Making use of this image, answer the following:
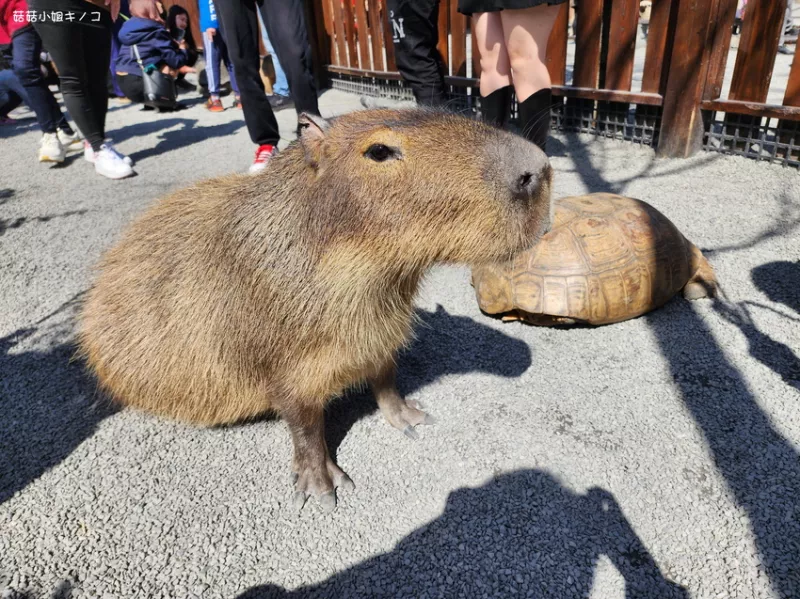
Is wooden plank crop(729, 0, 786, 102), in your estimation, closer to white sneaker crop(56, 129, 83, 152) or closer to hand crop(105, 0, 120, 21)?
hand crop(105, 0, 120, 21)

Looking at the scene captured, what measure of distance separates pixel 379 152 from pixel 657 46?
13.6ft

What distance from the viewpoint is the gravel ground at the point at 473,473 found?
1640 mm

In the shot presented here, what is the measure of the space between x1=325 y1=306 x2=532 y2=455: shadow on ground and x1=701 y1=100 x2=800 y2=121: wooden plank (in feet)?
9.49

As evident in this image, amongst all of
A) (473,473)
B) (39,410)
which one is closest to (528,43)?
(473,473)

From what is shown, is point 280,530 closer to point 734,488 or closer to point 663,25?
point 734,488

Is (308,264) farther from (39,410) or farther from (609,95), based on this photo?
(609,95)

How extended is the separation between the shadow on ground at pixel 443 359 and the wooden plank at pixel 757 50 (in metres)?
3.14

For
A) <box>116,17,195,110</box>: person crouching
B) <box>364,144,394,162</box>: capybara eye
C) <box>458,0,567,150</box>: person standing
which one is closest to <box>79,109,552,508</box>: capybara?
<box>364,144,394,162</box>: capybara eye

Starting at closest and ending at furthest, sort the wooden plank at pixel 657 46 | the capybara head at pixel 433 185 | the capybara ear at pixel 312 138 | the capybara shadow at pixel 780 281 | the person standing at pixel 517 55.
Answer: the capybara head at pixel 433 185
the capybara ear at pixel 312 138
the capybara shadow at pixel 780 281
the person standing at pixel 517 55
the wooden plank at pixel 657 46

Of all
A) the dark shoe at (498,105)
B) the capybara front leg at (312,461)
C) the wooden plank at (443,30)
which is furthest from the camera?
the wooden plank at (443,30)

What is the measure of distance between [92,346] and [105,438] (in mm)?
398

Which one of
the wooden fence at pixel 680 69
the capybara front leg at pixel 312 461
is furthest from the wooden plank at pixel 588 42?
the capybara front leg at pixel 312 461

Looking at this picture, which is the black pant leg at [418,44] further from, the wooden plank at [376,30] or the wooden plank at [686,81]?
the wooden plank at [376,30]

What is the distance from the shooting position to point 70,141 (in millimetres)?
6547
